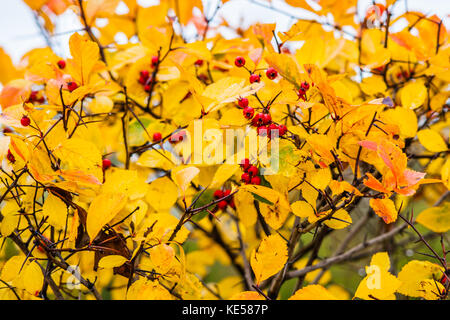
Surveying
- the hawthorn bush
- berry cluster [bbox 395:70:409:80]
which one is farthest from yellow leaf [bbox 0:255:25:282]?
berry cluster [bbox 395:70:409:80]

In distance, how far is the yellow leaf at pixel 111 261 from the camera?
705 millimetres

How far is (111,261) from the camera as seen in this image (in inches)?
27.9

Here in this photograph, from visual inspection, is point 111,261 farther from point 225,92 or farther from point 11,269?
point 225,92

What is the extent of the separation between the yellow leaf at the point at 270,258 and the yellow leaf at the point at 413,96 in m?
0.47

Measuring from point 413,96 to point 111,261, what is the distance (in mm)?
723

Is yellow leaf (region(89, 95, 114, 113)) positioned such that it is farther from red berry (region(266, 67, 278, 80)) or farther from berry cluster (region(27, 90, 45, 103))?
red berry (region(266, 67, 278, 80))

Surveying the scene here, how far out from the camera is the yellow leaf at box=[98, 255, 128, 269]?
705 mm

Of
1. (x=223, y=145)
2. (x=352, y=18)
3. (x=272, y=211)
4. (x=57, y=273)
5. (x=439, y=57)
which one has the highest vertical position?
(x=352, y=18)

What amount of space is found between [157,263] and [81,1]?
0.72 metres

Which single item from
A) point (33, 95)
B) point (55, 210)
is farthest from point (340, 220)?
point (33, 95)
